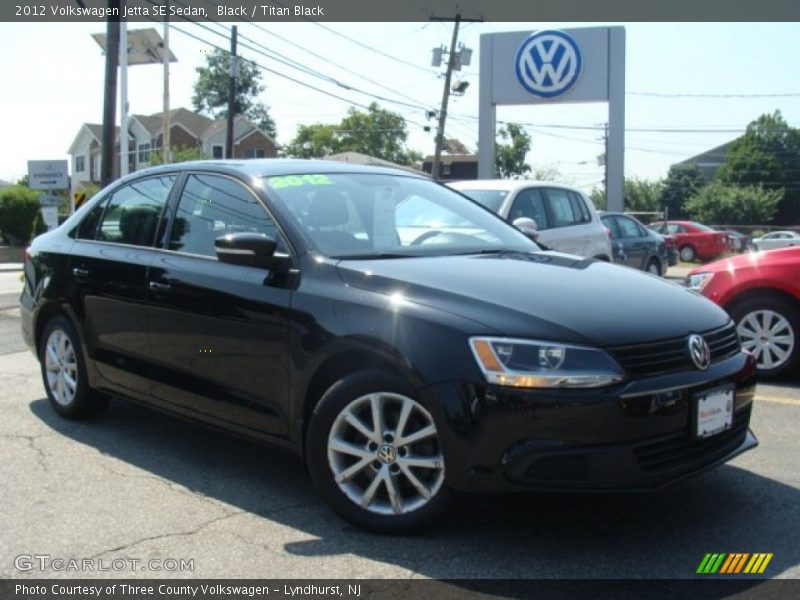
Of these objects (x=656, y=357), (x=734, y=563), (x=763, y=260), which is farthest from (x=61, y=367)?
(x=763, y=260)

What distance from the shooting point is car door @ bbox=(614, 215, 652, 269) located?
15.2m

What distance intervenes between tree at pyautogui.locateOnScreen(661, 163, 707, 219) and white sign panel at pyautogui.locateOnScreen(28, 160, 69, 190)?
218 feet

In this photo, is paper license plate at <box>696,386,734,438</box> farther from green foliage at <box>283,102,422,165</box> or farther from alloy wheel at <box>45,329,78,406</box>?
green foliage at <box>283,102,422,165</box>

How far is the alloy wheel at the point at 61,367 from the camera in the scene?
17.4 ft

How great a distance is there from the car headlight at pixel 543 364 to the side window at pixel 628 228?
12.6 meters

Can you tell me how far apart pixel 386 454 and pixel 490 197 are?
607 cm

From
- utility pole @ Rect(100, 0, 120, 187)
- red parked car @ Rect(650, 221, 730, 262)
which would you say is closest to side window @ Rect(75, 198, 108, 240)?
utility pole @ Rect(100, 0, 120, 187)

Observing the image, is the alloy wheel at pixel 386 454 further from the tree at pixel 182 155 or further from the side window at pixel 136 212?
the tree at pixel 182 155

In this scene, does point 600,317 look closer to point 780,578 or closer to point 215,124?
point 780,578

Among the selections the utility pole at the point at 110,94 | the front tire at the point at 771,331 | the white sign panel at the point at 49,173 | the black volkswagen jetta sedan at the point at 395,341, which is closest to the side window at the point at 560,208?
the front tire at the point at 771,331

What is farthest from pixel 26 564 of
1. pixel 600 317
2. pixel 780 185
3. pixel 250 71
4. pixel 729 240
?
pixel 780 185

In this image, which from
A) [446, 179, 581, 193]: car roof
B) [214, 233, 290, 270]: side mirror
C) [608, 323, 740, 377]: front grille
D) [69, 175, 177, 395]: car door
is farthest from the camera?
[446, 179, 581, 193]: car roof

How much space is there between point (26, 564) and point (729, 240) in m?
29.6

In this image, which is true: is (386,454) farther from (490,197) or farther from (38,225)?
(38,225)
